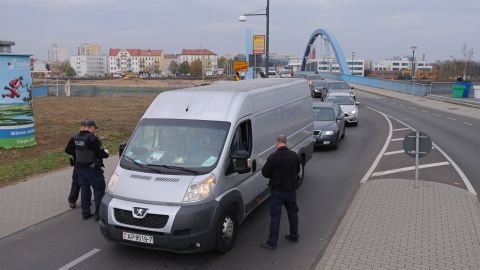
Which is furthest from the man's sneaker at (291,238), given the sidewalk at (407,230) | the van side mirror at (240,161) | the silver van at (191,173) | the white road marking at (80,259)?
the white road marking at (80,259)

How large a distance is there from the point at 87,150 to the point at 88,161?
0.67 feet

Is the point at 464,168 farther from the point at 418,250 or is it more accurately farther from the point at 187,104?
the point at 187,104

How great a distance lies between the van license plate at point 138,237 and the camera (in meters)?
6.07

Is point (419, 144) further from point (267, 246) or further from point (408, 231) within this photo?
point (267, 246)

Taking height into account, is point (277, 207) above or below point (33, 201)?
above

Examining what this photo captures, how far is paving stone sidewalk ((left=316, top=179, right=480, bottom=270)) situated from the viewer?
19.9ft

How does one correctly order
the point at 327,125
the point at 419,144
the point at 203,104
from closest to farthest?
the point at 203,104, the point at 419,144, the point at 327,125

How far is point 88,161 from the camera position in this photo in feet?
26.2

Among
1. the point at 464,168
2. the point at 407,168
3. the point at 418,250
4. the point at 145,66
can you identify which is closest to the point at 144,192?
the point at 418,250

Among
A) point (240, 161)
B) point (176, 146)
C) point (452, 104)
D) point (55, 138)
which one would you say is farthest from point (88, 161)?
point (452, 104)

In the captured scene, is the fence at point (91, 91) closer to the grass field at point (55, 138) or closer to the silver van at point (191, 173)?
the grass field at point (55, 138)

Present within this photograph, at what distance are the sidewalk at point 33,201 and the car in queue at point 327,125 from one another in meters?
7.07

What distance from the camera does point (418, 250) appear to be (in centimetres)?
641

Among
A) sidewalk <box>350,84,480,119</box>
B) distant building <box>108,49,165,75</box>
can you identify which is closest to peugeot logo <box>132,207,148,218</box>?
sidewalk <box>350,84,480,119</box>
